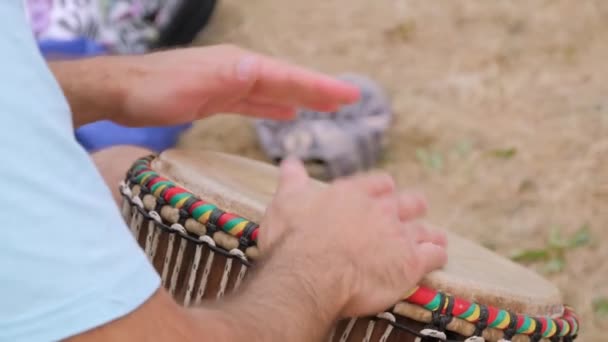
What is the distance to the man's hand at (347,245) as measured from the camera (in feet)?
2.57

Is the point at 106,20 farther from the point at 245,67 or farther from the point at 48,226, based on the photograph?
the point at 48,226

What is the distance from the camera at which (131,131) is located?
1744 mm

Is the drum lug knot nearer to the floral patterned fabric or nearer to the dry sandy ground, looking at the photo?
the dry sandy ground

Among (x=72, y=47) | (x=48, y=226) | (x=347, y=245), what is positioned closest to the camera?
(x=48, y=226)

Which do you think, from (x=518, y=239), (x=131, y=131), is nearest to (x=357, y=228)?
(x=518, y=239)

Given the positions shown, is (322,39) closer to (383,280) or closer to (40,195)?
(383,280)

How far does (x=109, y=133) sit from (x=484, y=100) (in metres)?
0.97

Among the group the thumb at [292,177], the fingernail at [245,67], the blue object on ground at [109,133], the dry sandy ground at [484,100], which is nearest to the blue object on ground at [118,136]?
the blue object on ground at [109,133]

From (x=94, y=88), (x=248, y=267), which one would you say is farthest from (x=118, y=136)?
(x=248, y=267)

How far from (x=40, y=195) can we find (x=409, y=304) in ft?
1.38

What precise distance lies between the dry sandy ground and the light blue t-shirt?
1059 millimetres

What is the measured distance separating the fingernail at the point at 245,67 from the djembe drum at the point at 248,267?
158mm

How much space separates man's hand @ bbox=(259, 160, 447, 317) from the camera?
0.78 meters

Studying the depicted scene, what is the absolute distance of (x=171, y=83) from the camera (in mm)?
1098
